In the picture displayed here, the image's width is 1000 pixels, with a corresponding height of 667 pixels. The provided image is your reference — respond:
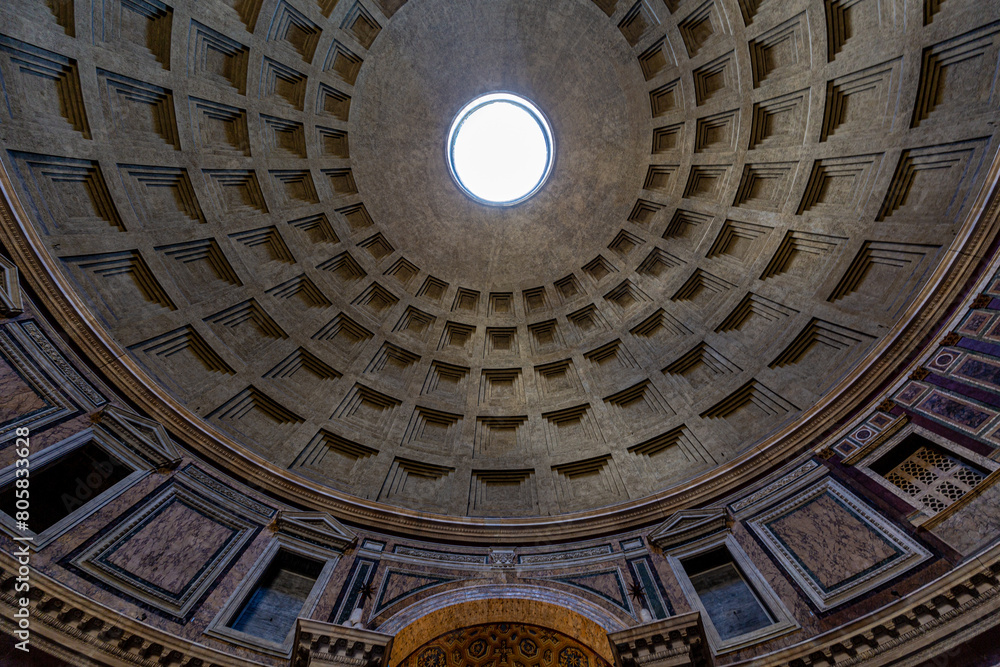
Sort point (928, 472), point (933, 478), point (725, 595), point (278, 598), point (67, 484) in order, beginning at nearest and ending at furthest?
1. point (933, 478)
2. point (928, 472)
3. point (67, 484)
4. point (725, 595)
5. point (278, 598)

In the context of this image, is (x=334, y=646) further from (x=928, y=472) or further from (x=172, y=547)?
(x=928, y=472)

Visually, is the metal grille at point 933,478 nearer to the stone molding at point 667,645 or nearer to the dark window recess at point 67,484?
the stone molding at point 667,645

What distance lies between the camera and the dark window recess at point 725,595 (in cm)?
1199

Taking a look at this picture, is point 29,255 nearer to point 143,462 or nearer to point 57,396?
point 57,396

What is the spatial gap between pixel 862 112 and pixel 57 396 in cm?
2534

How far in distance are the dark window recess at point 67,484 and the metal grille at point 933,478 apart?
2032cm

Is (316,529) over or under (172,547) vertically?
over

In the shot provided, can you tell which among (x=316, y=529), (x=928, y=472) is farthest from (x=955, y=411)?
(x=316, y=529)

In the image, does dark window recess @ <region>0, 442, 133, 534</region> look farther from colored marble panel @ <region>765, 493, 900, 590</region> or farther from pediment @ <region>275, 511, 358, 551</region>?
colored marble panel @ <region>765, 493, 900, 590</region>

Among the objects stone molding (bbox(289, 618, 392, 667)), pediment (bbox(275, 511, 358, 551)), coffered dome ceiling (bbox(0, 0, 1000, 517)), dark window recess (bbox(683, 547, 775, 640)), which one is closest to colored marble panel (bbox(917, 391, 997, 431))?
coffered dome ceiling (bbox(0, 0, 1000, 517))

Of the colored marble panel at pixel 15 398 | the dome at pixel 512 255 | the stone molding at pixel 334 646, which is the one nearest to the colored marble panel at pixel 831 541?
the dome at pixel 512 255

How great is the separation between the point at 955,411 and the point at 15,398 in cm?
2330

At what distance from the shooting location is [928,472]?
11.7 metres

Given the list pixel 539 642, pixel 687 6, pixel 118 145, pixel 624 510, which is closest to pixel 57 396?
pixel 118 145
